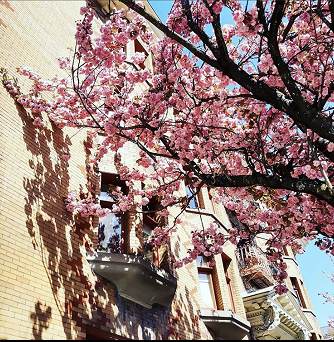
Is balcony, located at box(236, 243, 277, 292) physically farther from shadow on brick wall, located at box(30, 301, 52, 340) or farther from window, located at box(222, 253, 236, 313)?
shadow on brick wall, located at box(30, 301, 52, 340)

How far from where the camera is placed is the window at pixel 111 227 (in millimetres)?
8570

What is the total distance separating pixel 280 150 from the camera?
6688mm

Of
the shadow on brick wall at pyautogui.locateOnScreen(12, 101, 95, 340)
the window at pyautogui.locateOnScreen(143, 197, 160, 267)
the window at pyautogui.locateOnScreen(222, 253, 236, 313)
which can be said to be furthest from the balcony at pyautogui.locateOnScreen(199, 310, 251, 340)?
the shadow on brick wall at pyautogui.locateOnScreen(12, 101, 95, 340)

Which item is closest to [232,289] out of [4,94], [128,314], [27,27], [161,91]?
[128,314]

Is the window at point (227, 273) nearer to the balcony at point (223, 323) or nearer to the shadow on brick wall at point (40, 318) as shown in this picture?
the balcony at point (223, 323)

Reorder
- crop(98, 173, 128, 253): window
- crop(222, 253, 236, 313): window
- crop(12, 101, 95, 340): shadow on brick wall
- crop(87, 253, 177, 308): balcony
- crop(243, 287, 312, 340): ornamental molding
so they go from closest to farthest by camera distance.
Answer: crop(12, 101, 95, 340): shadow on brick wall
crop(87, 253, 177, 308): balcony
crop(98, 173, 128, 253): window
crop(222, 253, 236, 313): window
crop(243, 287, 312, 340): ornamental molding

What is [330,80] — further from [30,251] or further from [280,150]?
[30,251]

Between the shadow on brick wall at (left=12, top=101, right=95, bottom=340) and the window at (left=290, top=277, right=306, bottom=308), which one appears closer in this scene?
the shadow on brick wall at (left=12, top=101, right=95, bottom=340)

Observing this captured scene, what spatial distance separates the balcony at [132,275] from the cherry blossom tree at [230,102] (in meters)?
1.02

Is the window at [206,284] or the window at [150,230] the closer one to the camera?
the window at [150,230]

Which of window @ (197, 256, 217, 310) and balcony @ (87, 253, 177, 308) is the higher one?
window @ (197, 256, 217, 310)

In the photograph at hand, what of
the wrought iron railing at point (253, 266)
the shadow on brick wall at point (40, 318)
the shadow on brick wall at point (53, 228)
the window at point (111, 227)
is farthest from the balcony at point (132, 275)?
the wrought iron railing at point (253, 266)

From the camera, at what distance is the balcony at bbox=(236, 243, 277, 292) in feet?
46.2

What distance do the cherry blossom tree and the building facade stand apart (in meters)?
0.54
